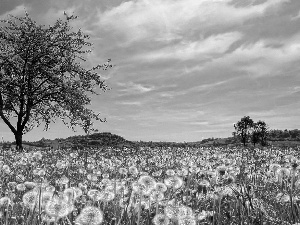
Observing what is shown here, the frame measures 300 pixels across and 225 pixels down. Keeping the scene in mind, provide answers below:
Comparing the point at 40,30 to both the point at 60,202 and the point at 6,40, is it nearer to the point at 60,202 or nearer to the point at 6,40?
the point at 6,40

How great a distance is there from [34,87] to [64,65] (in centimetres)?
390

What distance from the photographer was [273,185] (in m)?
7.78

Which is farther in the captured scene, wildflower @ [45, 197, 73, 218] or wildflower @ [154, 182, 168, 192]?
wildflower @ [154, 182, 168, 192]

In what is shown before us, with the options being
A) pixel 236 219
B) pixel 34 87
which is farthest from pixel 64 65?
pixel 236 219

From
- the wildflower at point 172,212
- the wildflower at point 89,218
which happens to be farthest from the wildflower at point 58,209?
the wildflower at point 172,212

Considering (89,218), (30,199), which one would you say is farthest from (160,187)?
(89,218)

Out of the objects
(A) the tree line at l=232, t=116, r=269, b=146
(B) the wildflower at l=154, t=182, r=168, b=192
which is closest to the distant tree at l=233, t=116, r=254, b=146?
(A) the tree line at l=232, t=116, r=269, b=146

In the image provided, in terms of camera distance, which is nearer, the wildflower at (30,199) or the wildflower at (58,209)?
the wildflower at (58,209)

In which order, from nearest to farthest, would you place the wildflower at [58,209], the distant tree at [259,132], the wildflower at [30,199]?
the wildflower at [58,209] < the wildflower at [30,199] < the distant tree at [259,132]

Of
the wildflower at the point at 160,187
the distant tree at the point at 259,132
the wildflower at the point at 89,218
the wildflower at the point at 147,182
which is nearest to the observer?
the wildflower at the point at 89,218

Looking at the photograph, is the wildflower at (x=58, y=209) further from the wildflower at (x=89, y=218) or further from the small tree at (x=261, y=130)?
the small tree at (x=261, y=130)

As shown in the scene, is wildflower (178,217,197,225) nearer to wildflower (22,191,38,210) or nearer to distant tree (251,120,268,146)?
wildflower (22,191,38,210)

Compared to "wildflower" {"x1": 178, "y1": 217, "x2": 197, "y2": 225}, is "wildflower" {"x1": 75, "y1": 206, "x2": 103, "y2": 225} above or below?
above

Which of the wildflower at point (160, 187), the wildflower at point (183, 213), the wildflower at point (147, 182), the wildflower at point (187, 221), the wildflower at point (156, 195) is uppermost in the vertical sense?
the wildflower at point (147, 182)
